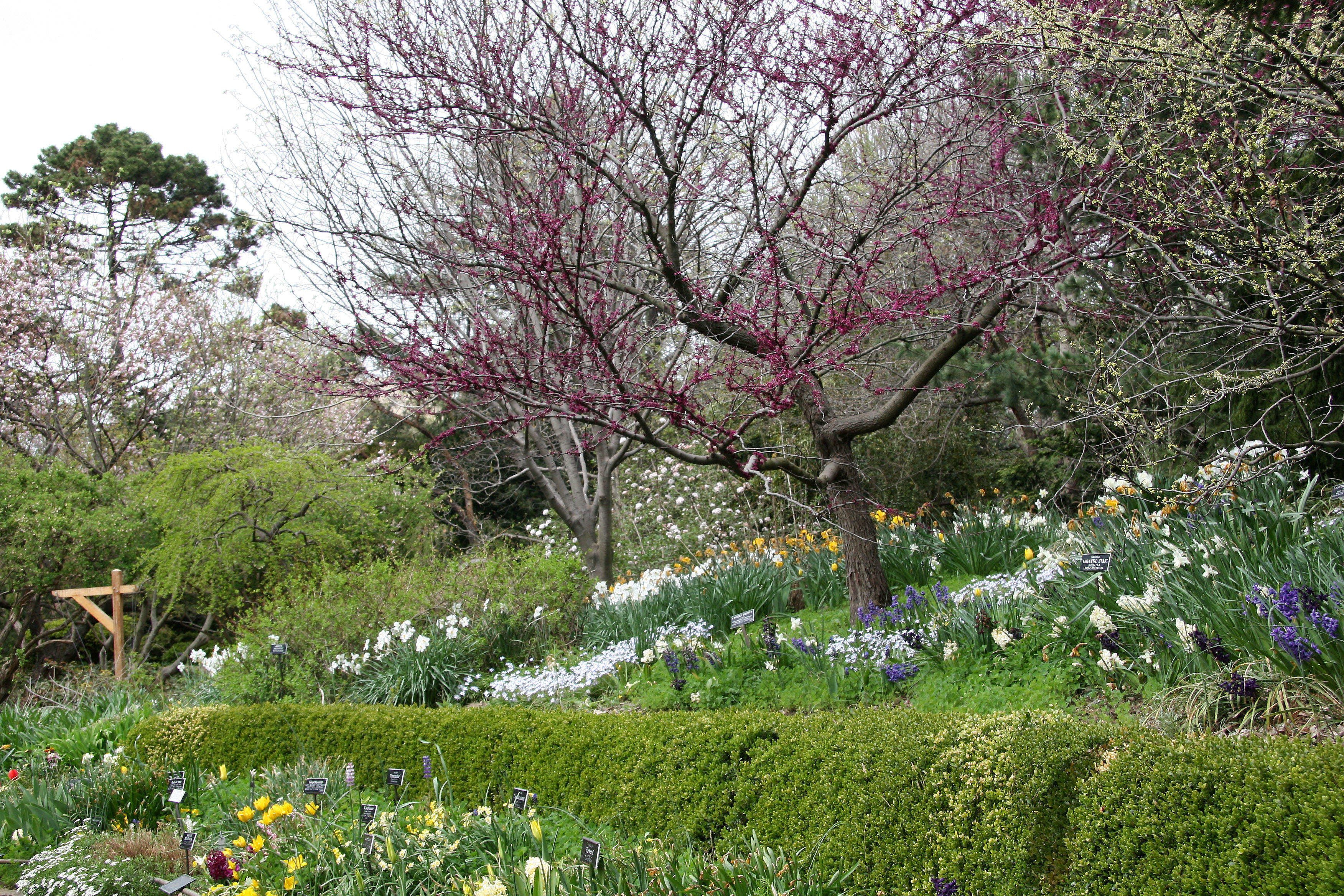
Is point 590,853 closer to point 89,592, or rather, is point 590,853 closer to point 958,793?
point 958,793

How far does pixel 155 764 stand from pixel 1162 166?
Result: 23.8ft

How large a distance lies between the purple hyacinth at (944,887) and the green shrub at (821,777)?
26 millimetres

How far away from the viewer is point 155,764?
20.4 ft

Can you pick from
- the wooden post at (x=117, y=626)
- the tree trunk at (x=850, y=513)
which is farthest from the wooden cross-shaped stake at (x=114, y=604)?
the tree trunk at (x=850, y=513)

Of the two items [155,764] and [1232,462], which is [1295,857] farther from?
[155,764]

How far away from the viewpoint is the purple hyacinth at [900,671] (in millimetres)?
4297

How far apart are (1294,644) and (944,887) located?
5.09 ft

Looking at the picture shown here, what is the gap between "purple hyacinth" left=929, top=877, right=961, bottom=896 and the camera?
2.79 meters

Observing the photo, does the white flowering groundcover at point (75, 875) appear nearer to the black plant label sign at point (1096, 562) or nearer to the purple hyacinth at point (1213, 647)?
the black plant label sign at point (1096, 562)

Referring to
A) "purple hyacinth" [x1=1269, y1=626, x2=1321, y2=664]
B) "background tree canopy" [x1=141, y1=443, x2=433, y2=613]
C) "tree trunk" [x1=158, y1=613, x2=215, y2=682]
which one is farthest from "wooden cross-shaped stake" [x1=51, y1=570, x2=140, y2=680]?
"purple hyacinth" [x1=1269, y1=626, x2=1321, y2=664]

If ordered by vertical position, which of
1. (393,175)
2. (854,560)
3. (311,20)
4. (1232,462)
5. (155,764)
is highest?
(311,20)

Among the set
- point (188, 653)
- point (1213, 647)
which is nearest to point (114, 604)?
point (188, 653)

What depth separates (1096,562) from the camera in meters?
4.20

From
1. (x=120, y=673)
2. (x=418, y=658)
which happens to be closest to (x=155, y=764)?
(x=418, y=658)
